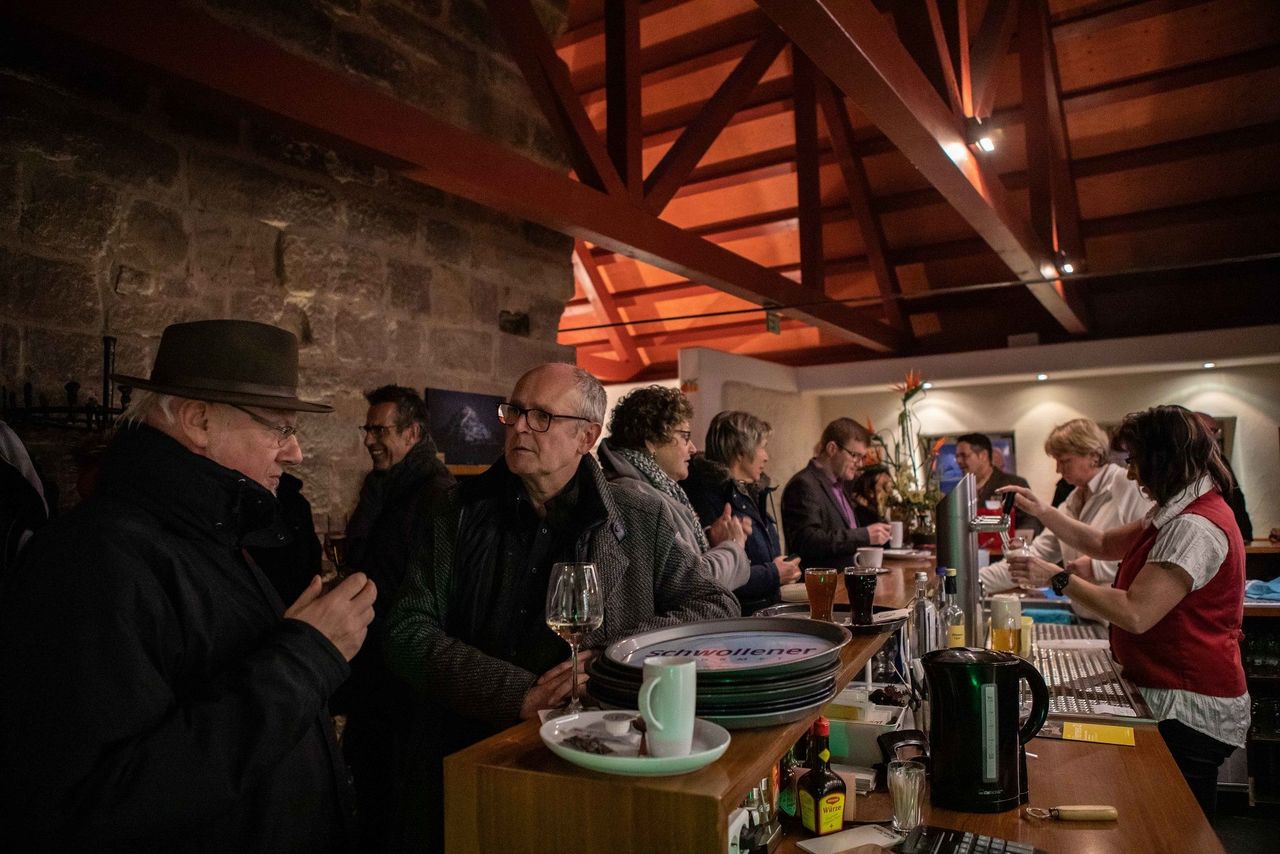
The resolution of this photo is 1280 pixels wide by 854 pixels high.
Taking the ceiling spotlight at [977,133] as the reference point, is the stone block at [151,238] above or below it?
below

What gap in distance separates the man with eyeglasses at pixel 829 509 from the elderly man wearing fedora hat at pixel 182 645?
11.8ft

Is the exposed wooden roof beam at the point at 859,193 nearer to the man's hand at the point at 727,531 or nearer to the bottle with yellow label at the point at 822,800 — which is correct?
the man's hand at the point at 727,531

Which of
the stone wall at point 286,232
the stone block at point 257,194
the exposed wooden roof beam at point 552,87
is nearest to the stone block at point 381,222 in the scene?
the stone wall at point 286,232

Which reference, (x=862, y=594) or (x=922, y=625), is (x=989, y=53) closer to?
(x=922, y=625)

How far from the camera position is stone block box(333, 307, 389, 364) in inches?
154

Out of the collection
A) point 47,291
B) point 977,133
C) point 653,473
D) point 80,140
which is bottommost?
point 653,473

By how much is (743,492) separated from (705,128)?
2.70 metres

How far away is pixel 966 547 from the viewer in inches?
99.5

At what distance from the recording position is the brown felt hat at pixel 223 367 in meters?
1.45

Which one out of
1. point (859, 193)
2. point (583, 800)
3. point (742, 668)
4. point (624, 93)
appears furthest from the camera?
point (859, 193)

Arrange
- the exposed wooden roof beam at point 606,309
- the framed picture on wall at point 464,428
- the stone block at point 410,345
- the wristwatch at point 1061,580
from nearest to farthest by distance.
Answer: the wristwatch at point 1061,580, the stone block at point 410,345, the framed picture on wall at point 464,428, the exposed wooden roof beam at point 606,309

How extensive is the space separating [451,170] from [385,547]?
1.60 metres

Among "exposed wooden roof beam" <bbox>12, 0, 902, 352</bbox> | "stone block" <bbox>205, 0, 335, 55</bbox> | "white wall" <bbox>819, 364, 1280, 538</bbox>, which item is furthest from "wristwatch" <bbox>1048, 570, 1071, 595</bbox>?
"white wall" <bbox>819, 364, 1280, 538</bbox>

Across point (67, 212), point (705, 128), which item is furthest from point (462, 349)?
point (705, 128)
